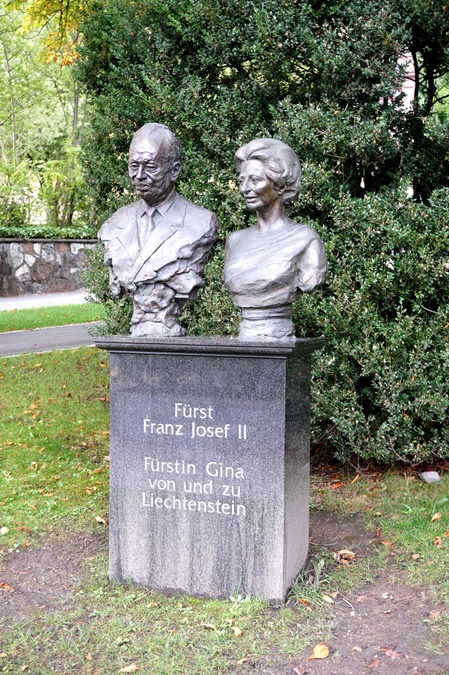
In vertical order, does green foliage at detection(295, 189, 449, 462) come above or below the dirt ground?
above

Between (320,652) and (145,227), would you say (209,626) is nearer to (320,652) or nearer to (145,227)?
(320,652)

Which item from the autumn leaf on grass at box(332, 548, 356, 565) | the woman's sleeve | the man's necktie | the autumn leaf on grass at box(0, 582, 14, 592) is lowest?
the autumn leaf on grass at box(0, 582, 14, 592)

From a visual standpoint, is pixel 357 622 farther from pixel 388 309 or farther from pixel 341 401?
pixel 388 309

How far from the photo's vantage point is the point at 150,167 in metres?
4.71

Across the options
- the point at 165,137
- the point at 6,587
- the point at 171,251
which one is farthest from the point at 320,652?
the point at 165,137

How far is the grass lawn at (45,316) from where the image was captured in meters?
16.2

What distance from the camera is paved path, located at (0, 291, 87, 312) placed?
2003 cm

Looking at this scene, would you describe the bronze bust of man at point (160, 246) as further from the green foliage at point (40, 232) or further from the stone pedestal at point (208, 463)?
the green foliage at point (40, 232)

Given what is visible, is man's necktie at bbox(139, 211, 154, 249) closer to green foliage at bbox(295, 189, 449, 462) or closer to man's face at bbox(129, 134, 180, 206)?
man's face at bbox(129, 134, 180, 206)

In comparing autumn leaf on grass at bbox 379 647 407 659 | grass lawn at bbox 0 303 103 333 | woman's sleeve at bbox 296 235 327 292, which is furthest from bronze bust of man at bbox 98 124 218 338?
grass lawn at bbox 0 303 103 333

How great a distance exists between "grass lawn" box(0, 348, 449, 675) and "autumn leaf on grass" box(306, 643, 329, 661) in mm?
39

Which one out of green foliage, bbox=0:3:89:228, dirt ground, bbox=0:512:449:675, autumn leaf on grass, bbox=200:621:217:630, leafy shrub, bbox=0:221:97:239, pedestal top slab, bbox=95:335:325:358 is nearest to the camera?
dirt ground, bbox=0:512:449:675

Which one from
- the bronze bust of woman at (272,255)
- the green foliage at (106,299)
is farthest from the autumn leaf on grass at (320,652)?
the green foliage at (106,299)

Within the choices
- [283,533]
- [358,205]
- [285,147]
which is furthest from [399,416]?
[285,147]
